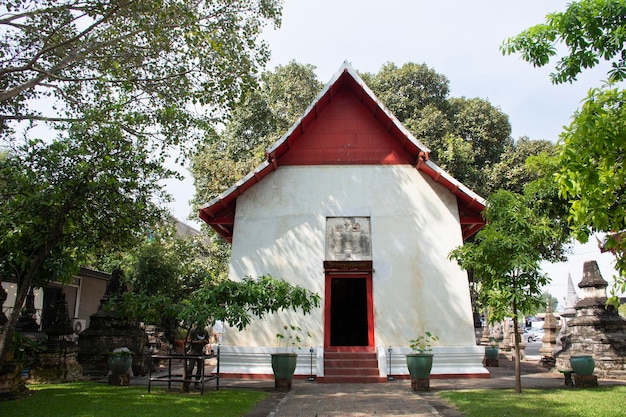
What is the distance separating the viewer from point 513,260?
8734mm

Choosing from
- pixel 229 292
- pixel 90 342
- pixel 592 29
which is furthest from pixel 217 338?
pixel 592 29

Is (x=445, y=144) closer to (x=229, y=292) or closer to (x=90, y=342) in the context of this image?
(x=229, y=292)

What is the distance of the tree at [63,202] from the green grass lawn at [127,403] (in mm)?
1180

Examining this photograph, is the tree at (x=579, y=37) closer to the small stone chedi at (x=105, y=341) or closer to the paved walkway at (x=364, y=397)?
the paved walkway at (x=364, y=397)

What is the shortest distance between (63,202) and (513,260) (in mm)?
8364

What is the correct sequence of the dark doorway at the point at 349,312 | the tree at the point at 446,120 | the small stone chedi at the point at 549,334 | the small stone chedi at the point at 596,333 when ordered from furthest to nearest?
the tree at the point at 446,120
the small stone chedi at the point at 549,334
the dark doorway at the point at 349,312
the small stone chedi at the point at 596,333

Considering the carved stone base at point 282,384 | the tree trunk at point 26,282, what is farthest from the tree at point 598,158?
the tree trunk at point 26,282

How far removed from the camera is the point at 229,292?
360 inches

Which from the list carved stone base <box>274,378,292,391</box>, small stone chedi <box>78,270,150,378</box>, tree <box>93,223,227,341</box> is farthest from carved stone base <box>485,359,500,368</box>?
small stone chedi <box>78,270,150,378</box>

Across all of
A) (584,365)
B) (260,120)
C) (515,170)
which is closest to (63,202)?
(584,365)

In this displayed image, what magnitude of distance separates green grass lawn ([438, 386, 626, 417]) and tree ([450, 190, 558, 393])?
28.3 inches

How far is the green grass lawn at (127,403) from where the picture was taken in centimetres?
700

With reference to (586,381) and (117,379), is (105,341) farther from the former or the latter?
(586,381)

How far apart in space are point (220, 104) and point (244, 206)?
10.3 ft
